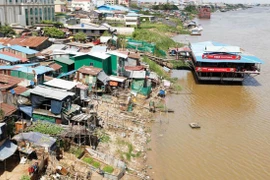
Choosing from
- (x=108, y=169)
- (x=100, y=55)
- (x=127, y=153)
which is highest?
(x=100, y=55)

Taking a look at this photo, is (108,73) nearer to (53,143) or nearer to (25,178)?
(53,143)

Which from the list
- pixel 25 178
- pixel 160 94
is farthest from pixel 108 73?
pixel 25 178

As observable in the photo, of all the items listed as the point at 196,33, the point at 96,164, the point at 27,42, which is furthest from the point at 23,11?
the point at 96,164

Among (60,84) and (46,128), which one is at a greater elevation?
(60,84)

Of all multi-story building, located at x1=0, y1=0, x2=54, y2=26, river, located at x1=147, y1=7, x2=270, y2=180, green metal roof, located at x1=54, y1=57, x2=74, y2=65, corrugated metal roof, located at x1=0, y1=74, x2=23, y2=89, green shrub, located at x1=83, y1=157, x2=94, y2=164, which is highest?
multi-story building, located at x1=0, y1=0, x2=54, y2=26

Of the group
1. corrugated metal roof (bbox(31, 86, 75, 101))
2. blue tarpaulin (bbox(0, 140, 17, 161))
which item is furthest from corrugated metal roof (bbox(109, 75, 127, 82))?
blue tarpaulin (bbox(0, 140, 17, 161))

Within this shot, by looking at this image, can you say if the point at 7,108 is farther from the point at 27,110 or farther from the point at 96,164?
the point at 96,164

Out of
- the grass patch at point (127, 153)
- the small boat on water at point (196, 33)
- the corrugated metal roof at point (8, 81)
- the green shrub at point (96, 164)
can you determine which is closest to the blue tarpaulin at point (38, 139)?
the green shrub at point (96, 164)

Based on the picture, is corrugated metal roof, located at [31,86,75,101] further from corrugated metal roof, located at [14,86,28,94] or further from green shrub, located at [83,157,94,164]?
green shrub, located at [83,157,94,164]
